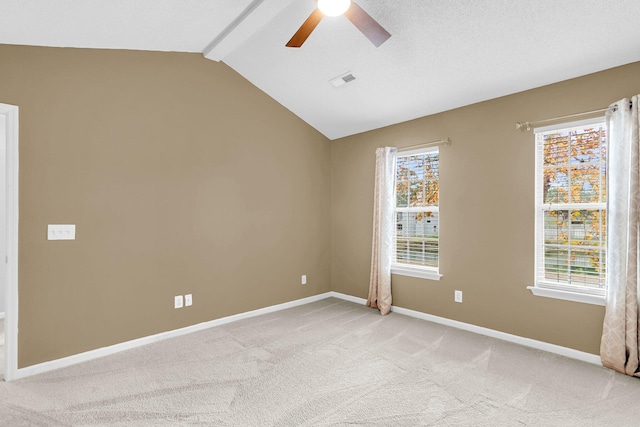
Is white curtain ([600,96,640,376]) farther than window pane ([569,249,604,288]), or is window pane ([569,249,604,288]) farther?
window pane ([569,249,604,288])

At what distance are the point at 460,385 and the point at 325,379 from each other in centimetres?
100

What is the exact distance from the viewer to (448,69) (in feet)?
10.2

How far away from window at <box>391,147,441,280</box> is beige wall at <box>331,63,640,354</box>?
139 millimetres

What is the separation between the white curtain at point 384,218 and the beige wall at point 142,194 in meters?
1.13

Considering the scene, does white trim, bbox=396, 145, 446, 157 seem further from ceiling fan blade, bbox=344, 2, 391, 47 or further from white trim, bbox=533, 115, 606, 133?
ceiling fan blade, bbox=344, 2, 391, 47

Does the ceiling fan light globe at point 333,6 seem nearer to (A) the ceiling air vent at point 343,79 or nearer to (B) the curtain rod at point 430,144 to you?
(A) the ceiling air vent at point 343,79

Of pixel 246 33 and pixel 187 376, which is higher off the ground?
pixel 246 33

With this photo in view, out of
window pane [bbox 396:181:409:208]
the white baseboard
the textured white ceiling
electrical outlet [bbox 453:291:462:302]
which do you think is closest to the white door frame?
the white baseboard

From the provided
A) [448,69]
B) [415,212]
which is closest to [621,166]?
[448,69]

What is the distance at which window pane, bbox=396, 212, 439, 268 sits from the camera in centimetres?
395

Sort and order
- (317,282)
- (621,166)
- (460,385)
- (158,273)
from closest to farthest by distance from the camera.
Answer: (460,385) → (621,166) → (158,273) → (317,282)

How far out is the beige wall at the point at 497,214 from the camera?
287 cm

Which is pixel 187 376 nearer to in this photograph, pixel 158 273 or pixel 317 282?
pixel 158 273

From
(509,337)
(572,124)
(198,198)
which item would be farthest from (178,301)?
(572,124)
